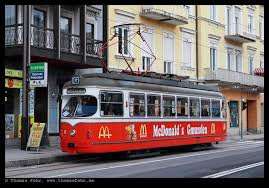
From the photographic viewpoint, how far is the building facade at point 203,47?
27.7m

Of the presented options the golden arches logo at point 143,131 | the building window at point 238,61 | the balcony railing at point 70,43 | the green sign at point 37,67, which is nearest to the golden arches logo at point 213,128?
the golden arches logo at point 143,131

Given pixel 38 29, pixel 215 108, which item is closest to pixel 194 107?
pixel 215 108

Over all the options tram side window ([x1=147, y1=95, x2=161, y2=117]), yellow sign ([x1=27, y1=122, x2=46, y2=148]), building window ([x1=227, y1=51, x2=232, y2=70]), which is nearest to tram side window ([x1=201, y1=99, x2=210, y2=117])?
tram side window ([x1=147, y1=95, x2=161, y2=117])

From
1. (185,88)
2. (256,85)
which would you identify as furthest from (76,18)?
(256,85)

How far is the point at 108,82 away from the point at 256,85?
2692 centimetres

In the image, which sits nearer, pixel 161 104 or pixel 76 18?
pixel 161 104

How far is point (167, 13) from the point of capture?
29828 mm

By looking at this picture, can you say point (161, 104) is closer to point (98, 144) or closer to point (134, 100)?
point (134, 100)

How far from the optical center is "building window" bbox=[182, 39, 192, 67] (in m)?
33.7

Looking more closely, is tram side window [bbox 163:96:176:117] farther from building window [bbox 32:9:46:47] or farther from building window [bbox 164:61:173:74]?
building window [bbox 164:61:173:74]

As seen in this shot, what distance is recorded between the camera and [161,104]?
19594 millimetres

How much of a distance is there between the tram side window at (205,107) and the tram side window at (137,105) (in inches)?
199

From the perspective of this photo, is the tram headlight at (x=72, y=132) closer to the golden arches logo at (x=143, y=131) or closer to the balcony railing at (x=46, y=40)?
the golden arches logo at (x=143, y=131)

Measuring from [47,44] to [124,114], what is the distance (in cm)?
631
